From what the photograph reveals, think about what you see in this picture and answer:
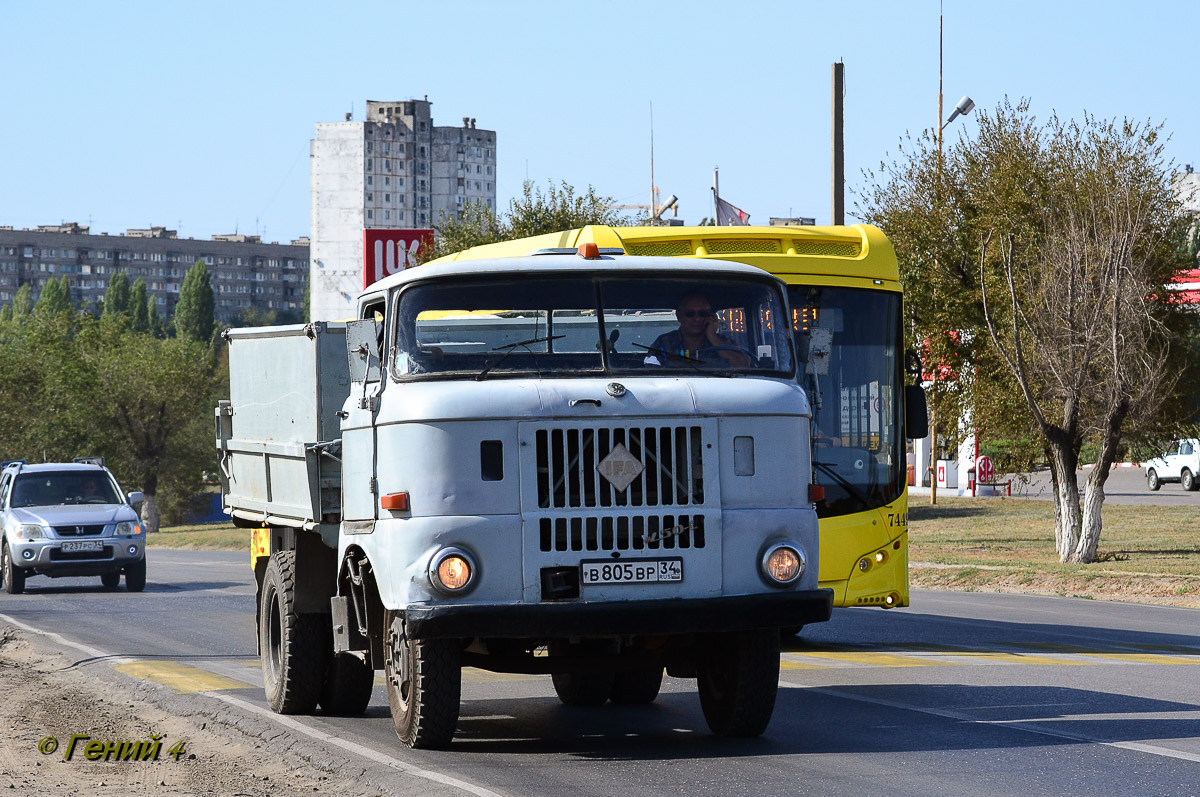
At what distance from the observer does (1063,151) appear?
28.1 metres

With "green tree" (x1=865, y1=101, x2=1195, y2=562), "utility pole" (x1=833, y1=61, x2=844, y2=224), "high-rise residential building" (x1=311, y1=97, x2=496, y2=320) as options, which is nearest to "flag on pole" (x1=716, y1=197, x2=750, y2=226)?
"green tree" (x1=865, y1=101, x2=1195, y2=562)

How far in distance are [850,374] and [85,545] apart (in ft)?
48.1

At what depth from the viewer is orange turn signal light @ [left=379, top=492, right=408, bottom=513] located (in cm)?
802

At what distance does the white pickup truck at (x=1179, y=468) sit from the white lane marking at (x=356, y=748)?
45.6 m

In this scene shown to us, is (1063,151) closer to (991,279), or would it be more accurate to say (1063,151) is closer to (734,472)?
(991,279)

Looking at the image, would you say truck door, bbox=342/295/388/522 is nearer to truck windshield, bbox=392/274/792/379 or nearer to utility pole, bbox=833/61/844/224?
truck windshield, bbox=392/274/792/379

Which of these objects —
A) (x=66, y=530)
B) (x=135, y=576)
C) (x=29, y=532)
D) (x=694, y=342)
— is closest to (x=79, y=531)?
(x=66, y=530)

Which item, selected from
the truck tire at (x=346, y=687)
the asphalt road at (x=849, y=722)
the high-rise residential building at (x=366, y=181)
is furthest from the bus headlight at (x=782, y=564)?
the high-rise residential building at (x=366, y=181)

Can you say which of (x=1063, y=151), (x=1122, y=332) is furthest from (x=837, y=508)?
(x=1063, y=151)

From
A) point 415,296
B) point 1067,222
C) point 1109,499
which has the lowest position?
point 1109,499

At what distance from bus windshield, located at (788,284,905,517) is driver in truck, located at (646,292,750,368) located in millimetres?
4398

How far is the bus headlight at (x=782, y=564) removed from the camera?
8.27 metres

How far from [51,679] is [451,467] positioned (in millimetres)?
6417

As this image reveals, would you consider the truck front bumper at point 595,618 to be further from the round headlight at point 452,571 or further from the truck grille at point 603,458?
the truck grille at point 603,458
